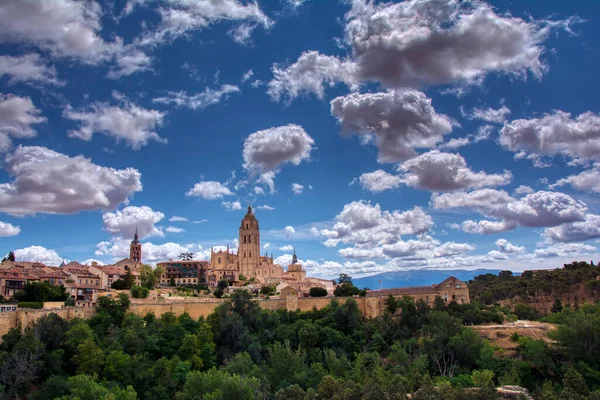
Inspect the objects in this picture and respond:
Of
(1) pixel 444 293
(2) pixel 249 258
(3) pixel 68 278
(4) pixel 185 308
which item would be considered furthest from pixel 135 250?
(1) pixel 444 293

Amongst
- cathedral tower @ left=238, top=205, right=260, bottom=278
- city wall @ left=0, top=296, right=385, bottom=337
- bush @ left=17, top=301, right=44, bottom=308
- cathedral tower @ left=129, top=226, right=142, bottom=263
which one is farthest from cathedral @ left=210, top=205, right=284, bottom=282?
bush @ left=17, top=301, right=44, bottom=308

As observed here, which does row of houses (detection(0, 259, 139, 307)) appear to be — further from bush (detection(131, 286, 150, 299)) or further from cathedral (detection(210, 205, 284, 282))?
cathedral (detection(210, 205, 284, 282))

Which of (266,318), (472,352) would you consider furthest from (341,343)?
(472,352)

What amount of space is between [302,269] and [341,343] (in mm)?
57764

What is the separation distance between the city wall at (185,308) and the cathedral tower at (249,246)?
145 feet

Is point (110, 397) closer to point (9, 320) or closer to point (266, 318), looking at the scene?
point (9, 320)

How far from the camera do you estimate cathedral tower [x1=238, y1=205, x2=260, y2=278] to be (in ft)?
340

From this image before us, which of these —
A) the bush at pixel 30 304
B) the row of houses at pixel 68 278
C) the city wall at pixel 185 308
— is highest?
the row of houses at pixel 68 278

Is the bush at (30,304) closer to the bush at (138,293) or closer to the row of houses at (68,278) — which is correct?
the row of houses at (68,278)

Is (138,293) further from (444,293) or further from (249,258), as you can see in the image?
(249,258)

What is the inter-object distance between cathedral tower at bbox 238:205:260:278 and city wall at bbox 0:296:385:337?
44290 millimetres

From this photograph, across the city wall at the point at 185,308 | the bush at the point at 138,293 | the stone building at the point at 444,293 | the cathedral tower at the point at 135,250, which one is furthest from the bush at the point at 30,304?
the cathedral tower at the point at 135,250

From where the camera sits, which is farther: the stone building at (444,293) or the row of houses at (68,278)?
the stone building at (444,293)

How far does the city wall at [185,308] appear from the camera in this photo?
41156 millimetres
